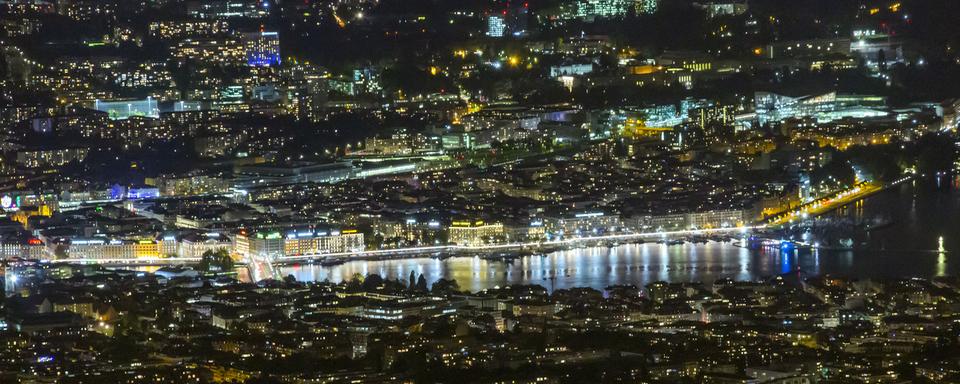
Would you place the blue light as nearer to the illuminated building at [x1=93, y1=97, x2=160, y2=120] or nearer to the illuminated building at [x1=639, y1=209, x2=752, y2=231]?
the illuminated building at [x1=93, y1=97, x2=160, y2=120]

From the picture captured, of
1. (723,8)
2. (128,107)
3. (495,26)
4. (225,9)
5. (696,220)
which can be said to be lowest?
(696,220)

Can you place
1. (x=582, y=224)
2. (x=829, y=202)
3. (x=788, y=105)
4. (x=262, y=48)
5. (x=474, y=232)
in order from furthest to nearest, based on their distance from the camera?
(x=262, y=48) → (x=788, y=105) → (x=829, y=202) → (x=582, y=224) → (x=474, y=232)

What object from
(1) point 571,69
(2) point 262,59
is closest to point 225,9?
(2) point 262,59

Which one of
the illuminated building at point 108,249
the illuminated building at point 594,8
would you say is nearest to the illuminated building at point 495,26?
the illuminated building at point 594,8

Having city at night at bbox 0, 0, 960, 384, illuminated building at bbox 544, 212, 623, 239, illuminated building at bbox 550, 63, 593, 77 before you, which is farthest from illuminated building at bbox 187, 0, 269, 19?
illuminated building at bbox 544, 212, 623, 239

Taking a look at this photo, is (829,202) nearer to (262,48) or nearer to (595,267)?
(595,267)

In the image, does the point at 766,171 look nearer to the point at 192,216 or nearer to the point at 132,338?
the point at 192,216

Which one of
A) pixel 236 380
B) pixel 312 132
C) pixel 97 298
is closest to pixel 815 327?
pixel 236 380

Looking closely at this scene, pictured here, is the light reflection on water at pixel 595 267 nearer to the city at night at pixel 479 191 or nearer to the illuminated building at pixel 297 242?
the city at night at pixel 479 191
